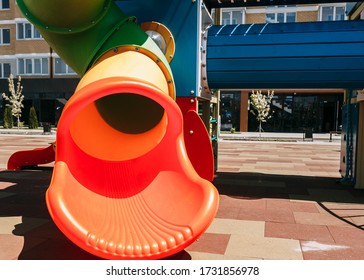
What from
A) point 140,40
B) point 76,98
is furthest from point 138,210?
point 140,40

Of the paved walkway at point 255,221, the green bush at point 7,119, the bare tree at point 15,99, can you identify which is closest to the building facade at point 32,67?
the bare tree at point 15,99

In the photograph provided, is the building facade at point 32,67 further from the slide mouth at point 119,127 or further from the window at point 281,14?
the slide mouth at point 119,127

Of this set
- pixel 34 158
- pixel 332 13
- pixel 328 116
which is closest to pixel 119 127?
pixel 34 158

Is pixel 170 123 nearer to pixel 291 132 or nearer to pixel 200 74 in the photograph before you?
pixel 200 74

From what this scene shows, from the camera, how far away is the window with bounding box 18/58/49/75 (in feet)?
114

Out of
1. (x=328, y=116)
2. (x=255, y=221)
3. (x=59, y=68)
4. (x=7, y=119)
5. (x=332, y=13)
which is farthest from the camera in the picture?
(x=59, y=68)

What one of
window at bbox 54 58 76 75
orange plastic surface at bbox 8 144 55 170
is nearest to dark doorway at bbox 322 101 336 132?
window at bbox 54 58 76 75

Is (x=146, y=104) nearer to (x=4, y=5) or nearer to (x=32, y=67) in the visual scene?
(x=32, y=67)

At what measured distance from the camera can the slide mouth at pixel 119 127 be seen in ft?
17.8

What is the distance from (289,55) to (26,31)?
3321cm

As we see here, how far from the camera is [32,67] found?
115 feet

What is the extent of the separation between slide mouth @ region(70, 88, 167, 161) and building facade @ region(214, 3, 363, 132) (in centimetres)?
2772
